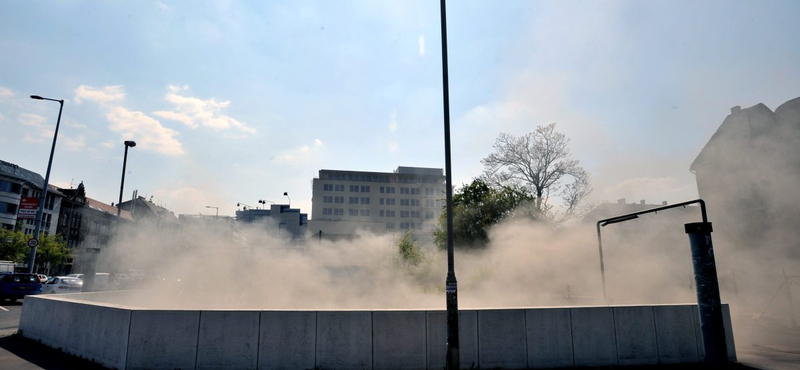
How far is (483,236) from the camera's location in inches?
1126

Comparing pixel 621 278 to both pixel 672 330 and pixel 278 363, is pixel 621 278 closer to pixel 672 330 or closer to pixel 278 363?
pixel 672 330

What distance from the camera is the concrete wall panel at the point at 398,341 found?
301 inches

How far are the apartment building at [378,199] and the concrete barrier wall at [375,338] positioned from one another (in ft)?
227

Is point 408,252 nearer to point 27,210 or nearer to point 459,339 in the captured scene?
point 27,210

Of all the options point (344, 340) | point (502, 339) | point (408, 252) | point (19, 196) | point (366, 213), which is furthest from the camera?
point (366, 213)

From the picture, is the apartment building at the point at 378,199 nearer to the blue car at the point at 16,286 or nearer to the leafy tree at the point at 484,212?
the leafy tree at the point at 484,212

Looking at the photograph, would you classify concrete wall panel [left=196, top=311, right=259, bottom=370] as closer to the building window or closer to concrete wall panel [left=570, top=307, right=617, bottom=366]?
concrete wall panel [left=570, top=307, right=617, bottom=366]

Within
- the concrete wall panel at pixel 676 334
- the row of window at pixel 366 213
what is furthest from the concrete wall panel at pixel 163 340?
the row of window at pixel 366 213

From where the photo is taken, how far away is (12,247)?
3850 centimetres

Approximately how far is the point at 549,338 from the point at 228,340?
20.3ft

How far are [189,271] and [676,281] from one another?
26.1 meters

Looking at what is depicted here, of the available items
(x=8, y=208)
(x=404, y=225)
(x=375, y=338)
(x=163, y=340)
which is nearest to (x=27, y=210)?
(x=163, y=340)

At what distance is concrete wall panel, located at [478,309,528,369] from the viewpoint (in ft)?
25.9

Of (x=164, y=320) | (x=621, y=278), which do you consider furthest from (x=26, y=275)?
(x=621, y=278)
